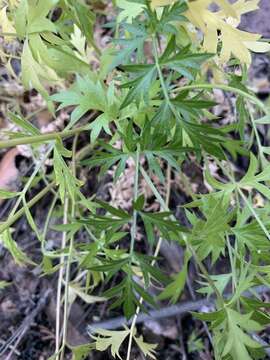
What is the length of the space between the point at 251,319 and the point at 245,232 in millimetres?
157

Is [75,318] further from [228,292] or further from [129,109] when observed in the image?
[129,109]

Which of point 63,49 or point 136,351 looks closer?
point 63,49

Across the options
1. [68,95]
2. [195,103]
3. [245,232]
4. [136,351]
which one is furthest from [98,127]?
[136,351]

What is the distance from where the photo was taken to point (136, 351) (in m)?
1.41

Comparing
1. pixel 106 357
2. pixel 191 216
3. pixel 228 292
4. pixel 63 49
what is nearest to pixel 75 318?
pixel 106 357

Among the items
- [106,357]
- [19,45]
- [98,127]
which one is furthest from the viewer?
[19,45]

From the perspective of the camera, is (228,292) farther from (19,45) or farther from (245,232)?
(19,45)

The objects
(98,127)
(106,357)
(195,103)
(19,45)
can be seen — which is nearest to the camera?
(195,103)

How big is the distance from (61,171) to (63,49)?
287 mm

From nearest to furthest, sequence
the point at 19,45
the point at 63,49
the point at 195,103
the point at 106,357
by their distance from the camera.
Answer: the point at 195,103 → the point at 63,49 → the point at 106,357 → the point at 19,45

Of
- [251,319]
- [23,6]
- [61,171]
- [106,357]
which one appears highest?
[23,6]

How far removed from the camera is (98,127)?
3.19 feet

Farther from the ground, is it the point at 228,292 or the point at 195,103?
the point at 195,103

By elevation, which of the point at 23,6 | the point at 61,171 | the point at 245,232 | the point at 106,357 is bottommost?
the point at 106,357
